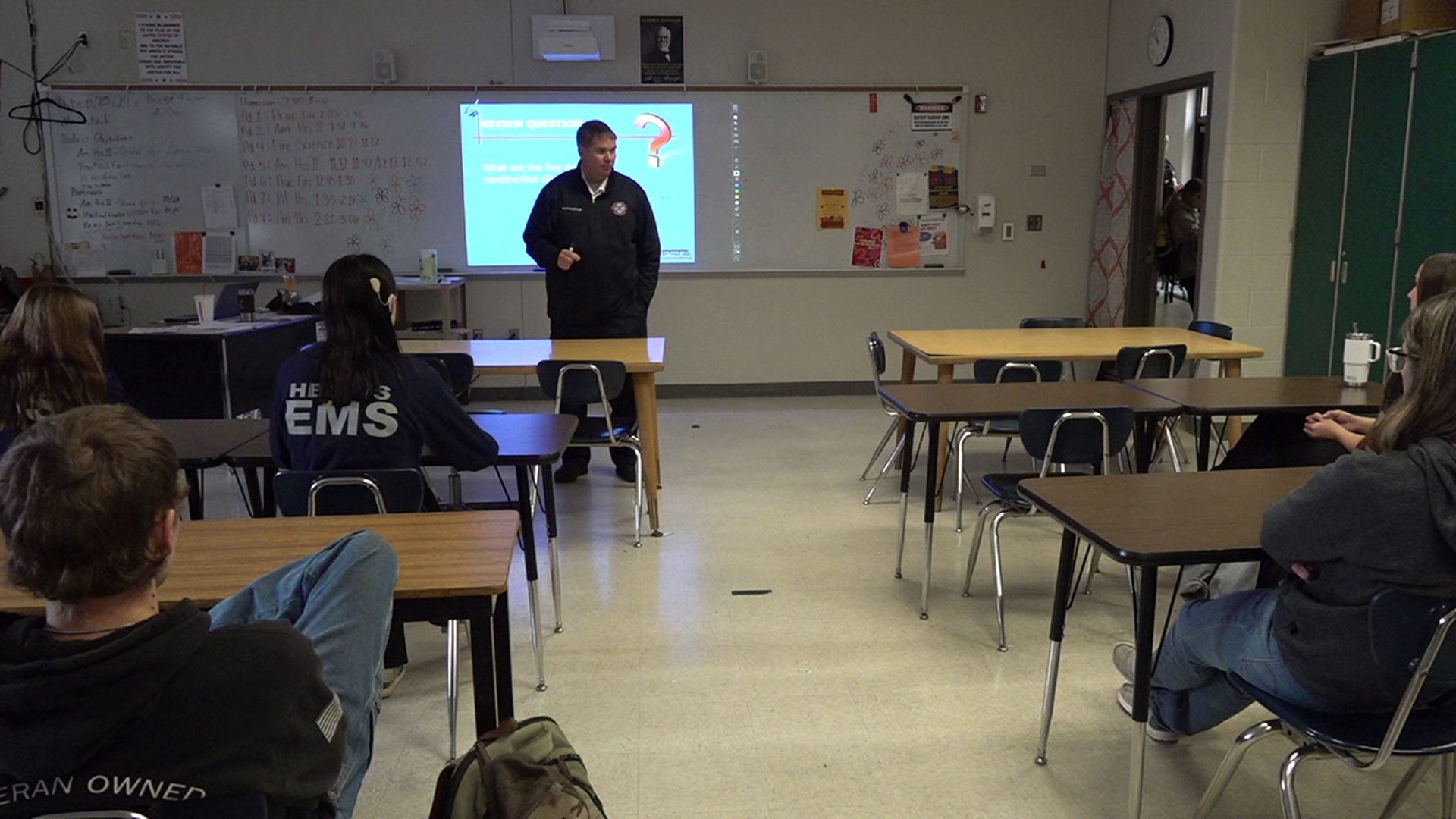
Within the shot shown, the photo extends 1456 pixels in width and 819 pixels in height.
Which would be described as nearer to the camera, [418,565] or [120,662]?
[120,662]

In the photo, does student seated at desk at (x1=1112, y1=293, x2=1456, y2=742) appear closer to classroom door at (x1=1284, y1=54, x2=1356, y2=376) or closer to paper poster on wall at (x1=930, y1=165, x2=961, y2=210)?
classroom door at (x1=1284, y1=54, x2=1356, y2=376)

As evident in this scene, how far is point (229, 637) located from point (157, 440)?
247 millimetres

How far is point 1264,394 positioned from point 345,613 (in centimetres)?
322

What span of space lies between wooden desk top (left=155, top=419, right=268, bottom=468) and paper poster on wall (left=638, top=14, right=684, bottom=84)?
443 cm

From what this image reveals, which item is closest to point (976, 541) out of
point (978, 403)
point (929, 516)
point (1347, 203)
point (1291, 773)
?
point (929, 516)

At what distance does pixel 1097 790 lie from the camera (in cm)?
248

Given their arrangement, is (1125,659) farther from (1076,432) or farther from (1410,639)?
(1410,639)

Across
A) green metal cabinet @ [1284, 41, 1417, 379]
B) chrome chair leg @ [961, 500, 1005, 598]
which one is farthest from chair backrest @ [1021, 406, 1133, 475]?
green metal cabinet @ [1284, 41, 1417, 379]

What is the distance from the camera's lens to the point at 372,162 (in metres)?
7.12

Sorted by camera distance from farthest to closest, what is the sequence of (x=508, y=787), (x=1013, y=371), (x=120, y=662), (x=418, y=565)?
(x=1013, y=371) → (x=418, y=565) → (x=508, y=787) → (x=120, y=662)

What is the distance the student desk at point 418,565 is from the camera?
6.25ft

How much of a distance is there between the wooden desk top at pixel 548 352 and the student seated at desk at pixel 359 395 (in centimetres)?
133

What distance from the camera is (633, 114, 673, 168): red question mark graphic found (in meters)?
7.20

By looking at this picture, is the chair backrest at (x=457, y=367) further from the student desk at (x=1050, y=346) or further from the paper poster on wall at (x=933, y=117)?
the paper poster on wall at (x=933, y=117)
